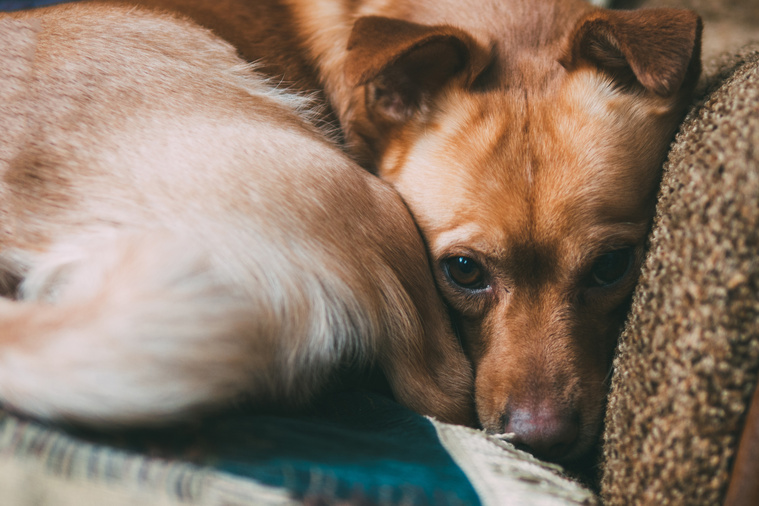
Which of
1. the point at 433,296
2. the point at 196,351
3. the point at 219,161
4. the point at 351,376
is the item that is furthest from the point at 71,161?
the point at 433,296

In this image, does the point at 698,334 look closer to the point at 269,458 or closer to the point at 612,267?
the point at 612,267

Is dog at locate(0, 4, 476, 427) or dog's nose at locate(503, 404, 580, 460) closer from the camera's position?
dog at locate(0, 4, 476, 427)

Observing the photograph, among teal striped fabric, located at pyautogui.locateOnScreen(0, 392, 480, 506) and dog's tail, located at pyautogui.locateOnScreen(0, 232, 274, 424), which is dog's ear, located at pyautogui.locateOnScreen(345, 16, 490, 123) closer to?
dog's tail, located at pyautogui.locateOnScreen(0, 232, 274, 424)

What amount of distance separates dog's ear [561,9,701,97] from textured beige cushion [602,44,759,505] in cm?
23

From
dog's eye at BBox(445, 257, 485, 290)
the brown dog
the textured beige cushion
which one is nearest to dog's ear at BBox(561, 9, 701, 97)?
the brown dog

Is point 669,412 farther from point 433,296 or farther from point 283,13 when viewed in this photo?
point 283,13

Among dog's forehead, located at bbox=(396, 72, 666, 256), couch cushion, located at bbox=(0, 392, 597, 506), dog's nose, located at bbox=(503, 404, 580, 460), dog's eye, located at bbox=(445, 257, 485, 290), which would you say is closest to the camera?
couch cushion, located at bbox=(0, 392, 597, 506)

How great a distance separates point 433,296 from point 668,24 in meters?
1.00

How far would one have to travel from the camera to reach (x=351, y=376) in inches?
57.2

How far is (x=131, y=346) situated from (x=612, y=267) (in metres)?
1.30

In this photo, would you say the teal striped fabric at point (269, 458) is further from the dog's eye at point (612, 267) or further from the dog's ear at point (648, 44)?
the dog's ear at point (648, 44)

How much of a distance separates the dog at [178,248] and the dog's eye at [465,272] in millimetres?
97

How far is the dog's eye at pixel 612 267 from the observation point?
1646mm

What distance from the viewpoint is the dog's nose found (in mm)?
1457
